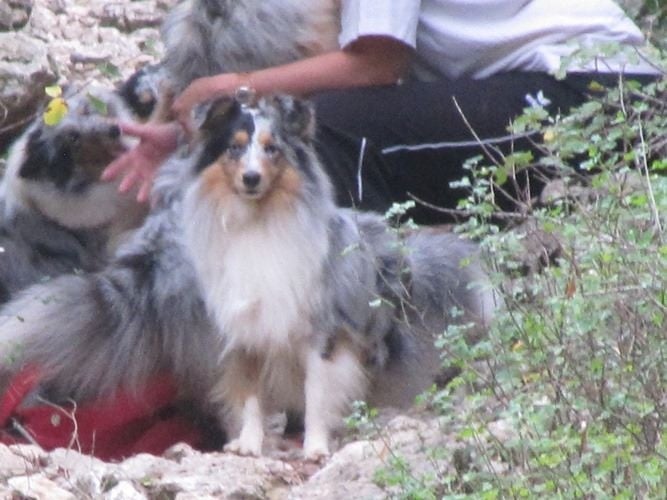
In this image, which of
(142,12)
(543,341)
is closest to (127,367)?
(543,341)

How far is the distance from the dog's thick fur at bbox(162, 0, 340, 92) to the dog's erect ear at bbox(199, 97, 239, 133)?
47 cm

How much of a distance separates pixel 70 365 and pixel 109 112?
1138 millimetres

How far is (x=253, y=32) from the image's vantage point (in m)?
6.17

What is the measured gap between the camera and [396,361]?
6.01 meters

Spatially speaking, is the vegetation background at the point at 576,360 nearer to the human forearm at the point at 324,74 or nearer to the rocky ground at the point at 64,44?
the human forearm at the point at 324,74

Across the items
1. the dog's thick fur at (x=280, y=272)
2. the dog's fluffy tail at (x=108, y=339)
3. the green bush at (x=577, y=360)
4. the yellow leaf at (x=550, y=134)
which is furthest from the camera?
the dog's fluffy tail at (x=108, y=339)

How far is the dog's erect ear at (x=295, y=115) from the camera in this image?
577 cm

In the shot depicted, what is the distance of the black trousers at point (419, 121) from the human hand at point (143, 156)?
0.56m

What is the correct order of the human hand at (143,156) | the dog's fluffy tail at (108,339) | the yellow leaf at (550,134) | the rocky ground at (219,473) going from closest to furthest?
1. the rocky ground at (219,473)
2. the yellow leaf at (550,134)
3. the dog's fluffy tail at (108,339)
4. the human hand at (143,156)

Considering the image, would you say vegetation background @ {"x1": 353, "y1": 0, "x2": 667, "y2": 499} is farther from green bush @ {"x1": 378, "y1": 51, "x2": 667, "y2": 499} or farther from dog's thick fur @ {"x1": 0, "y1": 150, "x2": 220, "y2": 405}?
dog's thick fur @ {"x1": 0, "y1": 150, "x2": 220, "y2": 405}

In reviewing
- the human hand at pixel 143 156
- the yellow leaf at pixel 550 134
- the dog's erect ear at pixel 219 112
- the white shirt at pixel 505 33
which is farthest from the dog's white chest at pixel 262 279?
the yellow leaf at pixel 550 134

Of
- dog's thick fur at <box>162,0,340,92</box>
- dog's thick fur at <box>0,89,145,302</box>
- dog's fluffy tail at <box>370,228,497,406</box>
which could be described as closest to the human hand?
dog's thick fur at <box>0,89,145,302</box>

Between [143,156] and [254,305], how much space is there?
992mm

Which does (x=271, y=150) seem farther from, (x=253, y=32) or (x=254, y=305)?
(x=253, y=32)
